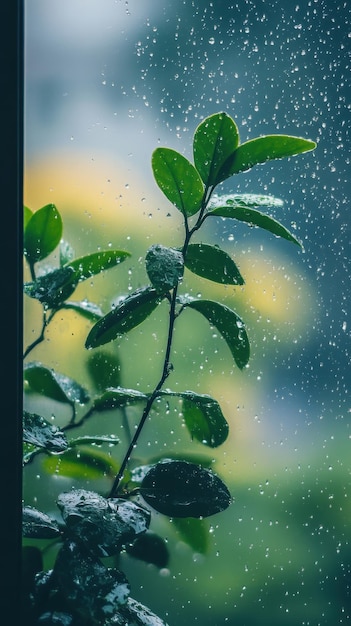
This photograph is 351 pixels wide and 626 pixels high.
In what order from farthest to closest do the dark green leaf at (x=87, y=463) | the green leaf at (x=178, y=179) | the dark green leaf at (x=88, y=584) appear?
the dark green leaf at (x=87, y=463) → the green leaf at (x=178, y=179) → the dark green leaf at (x=88, y=584)

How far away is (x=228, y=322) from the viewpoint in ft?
1.99

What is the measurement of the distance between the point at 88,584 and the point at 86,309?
34cm

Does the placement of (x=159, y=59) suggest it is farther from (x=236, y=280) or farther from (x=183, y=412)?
(x=183, y=412)

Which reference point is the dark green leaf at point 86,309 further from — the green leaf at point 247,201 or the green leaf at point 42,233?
the green leaf at point 247,201

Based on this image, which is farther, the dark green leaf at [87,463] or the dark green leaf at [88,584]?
the dark green leaf at [87,463]

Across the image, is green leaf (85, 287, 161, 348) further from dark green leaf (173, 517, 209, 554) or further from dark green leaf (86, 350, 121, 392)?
dark green leaf (173, 517, 209, 554)

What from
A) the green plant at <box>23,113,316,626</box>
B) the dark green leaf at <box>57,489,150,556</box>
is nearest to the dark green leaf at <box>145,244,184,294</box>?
the green plant at <box>23,113,316,626</box>

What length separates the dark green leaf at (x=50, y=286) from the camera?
2.12 ft

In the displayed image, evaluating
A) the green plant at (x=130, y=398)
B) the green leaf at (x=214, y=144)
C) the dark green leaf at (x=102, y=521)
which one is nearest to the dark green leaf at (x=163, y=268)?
the green plant at (x=130, y=398)

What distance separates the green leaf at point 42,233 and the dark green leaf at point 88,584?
1.21 ft

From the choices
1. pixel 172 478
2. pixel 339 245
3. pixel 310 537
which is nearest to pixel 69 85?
pixel 339 245

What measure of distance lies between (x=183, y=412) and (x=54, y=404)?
0.18 meters

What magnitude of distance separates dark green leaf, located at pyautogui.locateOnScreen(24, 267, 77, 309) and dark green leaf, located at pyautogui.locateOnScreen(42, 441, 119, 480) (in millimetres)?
187

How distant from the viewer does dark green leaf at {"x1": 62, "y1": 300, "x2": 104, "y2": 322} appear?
0.71 meters
